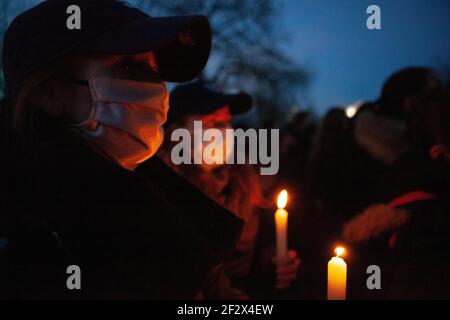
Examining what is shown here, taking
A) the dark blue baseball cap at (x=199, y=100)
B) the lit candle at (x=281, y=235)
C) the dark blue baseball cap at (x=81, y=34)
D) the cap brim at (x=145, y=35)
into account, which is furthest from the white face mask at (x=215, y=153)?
the dark blue baseball cap at (x=81, y=34)

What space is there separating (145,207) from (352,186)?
2514 millimetres

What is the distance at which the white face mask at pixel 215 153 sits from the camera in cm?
243

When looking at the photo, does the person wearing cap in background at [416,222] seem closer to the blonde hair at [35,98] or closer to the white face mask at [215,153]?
the white face mask at [215,153]

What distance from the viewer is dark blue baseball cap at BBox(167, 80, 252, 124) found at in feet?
8.12

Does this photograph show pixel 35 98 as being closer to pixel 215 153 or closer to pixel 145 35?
pixel 145 35

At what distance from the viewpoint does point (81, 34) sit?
1.36m

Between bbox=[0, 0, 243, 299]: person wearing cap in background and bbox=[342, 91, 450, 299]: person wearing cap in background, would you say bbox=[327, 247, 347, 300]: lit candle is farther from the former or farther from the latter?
bbox=[342, 91, 450, 299]: person wearing cap in background

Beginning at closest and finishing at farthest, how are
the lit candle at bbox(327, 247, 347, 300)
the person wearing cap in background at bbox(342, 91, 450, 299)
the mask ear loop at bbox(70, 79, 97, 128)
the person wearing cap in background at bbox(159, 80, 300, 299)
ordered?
the lit candle at bbox(327, 247, 347, 300)
the mask ear loop at bbox(70, 79, 97, 128)
the person wearing cap in background at bbox(342, 91, 450, 299)
the person wearing cap in background at bbox(159, 80, 300, 299)

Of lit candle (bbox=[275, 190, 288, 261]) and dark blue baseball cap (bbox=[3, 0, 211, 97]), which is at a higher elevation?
dark blue baseball cap (bbox=[3, 0, 211, 97])

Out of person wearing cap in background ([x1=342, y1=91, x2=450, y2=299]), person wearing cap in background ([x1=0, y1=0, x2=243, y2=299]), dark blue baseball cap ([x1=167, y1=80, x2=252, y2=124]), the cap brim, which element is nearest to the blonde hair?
person wearing cap in background ([x1=0, y1=0, x2=243, y2=299])

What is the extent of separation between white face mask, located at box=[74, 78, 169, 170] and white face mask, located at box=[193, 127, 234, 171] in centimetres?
87

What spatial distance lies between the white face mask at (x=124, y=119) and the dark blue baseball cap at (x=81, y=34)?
0.14m
